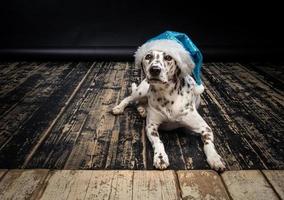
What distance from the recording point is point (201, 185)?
7.34ft

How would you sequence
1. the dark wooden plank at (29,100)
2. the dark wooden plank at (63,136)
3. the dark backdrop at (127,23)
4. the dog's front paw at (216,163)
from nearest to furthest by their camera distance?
the dog's front paw at (216,163) < the dark wooden plank at (63,136) < the dark wooden plank at (29,100) < the dark backdrop at (127,23)

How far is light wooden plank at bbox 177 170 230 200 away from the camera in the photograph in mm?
2137

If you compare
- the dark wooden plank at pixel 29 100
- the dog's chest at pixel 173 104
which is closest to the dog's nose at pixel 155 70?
the dog's chest at pixel 173 104

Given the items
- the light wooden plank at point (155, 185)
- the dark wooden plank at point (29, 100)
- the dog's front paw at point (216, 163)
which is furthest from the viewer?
the dark wooden plank at point (29, 100)

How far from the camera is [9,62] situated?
5707 mm

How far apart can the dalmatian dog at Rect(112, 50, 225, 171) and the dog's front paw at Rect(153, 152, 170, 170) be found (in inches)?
2.5

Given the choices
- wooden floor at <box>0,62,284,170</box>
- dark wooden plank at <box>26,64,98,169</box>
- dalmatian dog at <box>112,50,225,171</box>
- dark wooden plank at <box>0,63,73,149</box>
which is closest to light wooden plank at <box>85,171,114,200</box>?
wooden floor at <box>0,62,284,170</box>

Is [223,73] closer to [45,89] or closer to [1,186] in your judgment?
[45,89]

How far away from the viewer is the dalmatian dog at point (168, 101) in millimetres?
2688

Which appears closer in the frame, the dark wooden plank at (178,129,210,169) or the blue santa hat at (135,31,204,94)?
the dark wooden plank at (178,129,210,169)

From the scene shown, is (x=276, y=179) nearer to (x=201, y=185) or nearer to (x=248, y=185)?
(x=248, y=185)

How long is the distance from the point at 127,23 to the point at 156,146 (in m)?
3.89

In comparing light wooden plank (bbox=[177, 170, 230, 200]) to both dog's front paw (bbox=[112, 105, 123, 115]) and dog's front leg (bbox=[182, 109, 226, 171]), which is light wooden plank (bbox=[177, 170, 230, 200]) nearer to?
dog's front leg (bbox=[182, 109, 226, 171])

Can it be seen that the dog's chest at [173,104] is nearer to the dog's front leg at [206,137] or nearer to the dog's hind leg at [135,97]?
the dog's front leg at [206,137]
